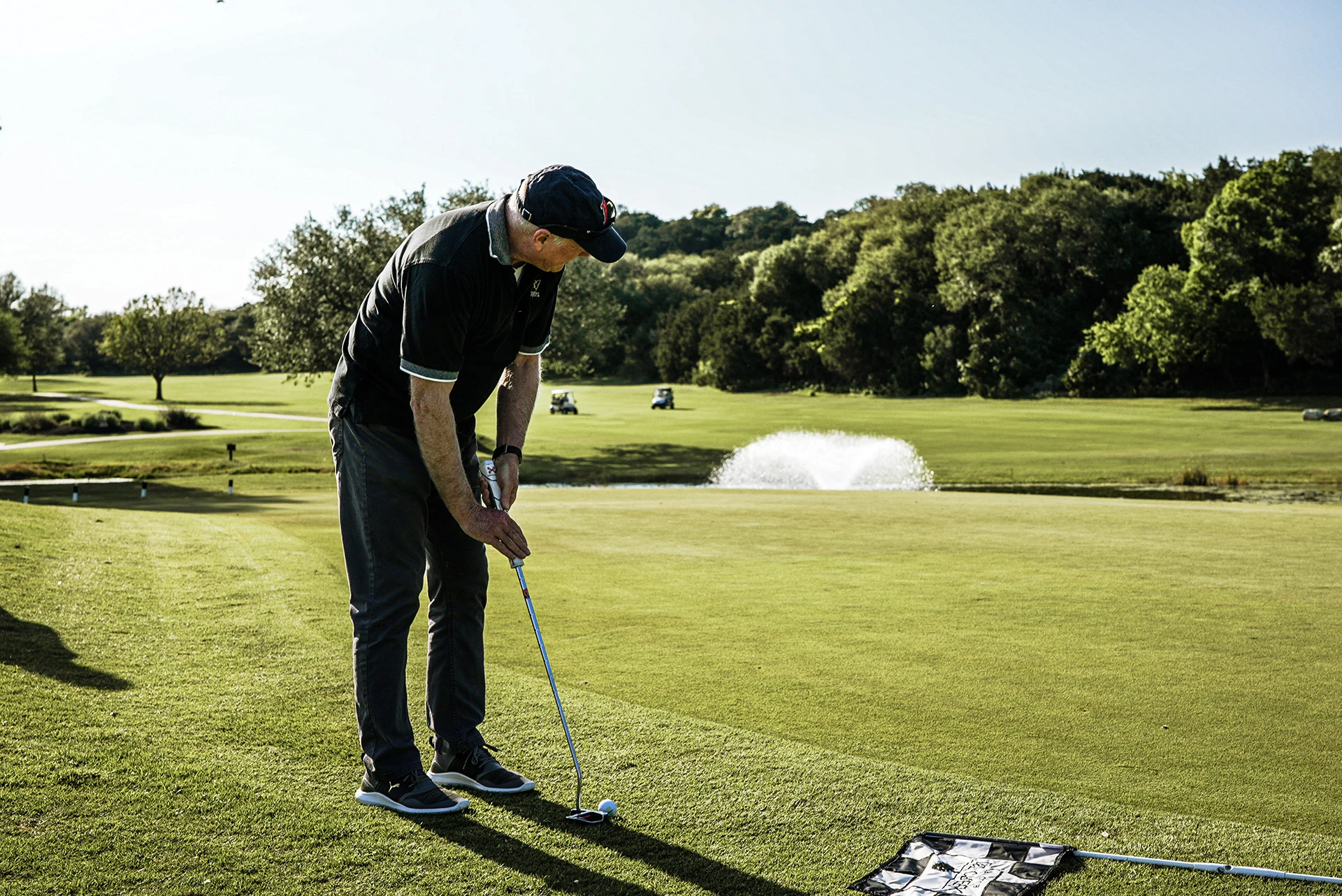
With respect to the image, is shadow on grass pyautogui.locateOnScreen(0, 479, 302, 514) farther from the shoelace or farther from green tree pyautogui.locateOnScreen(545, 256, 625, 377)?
green tree pyautogui.locateOnScreen(545, 256, 625, 377)

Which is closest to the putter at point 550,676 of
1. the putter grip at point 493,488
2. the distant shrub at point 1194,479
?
the putter grip at point 493,488

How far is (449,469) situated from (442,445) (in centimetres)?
10

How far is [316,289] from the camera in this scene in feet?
127

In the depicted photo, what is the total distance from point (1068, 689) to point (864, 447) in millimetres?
32745

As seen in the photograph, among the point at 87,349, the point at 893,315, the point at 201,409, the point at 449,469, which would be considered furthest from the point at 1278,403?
the point at 87,349

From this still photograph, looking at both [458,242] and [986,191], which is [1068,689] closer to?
[458,242]

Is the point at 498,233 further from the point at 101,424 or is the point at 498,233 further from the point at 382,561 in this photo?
the point at 101,424

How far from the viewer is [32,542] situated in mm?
9047

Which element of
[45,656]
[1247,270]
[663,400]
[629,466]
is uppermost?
[1247,270]

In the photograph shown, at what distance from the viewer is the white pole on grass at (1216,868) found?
3.32 metres

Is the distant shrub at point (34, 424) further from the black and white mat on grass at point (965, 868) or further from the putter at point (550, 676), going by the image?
the black and white mat on grass at point (965, 868)

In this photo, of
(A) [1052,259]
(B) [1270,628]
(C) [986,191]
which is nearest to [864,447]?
(B) [1270,628]

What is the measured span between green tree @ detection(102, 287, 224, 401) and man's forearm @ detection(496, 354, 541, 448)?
75.4 m

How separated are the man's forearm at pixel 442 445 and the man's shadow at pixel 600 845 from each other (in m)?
1.13
